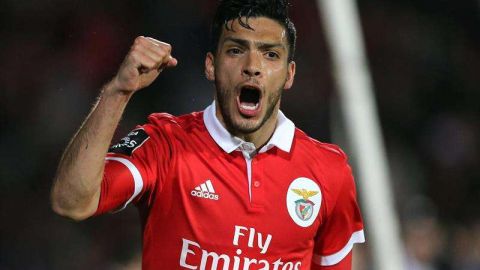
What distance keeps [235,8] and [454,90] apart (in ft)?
13.8

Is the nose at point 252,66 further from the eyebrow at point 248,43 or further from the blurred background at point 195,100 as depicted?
the blurred background at point 195,100

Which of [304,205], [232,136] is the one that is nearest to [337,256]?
[304,205]

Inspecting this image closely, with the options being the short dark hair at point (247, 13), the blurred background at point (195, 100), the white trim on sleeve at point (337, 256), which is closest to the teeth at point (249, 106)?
the short dark hair at point (247, 13)

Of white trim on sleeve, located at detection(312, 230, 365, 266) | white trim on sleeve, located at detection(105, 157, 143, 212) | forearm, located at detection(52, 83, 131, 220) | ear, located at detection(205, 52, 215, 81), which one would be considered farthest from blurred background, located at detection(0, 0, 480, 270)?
forearm, located at detection(52, 83, 131, 220)

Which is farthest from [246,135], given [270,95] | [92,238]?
[92,238]

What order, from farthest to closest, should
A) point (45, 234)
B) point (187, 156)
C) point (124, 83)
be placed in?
1. point (45, 234)
2. point (187, 156)
3. point (124, 83)

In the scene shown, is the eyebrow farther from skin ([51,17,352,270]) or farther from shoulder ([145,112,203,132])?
shoulder ([145,112,203,132])

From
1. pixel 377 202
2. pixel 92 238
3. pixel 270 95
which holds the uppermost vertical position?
pixel 270 95

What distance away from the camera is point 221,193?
121 inches

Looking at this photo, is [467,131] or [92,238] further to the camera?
[467,131]

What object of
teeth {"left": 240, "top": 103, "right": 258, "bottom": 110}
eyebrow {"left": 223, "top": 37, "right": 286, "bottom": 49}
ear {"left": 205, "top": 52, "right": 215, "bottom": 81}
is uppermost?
eyebrow {"left": 223, "top": 37, "right": 286, "bottom": 49}

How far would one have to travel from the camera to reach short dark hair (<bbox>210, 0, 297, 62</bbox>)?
3162 millimetres

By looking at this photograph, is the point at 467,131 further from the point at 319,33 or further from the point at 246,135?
the point at 246,135

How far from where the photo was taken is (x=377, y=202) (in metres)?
→ 5.88
